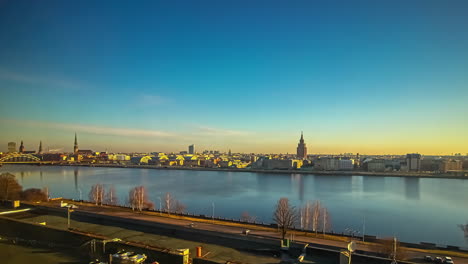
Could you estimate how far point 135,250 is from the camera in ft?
7.43

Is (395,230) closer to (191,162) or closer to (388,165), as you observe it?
(388,165)

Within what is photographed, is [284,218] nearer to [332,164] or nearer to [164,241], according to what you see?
[164,241]

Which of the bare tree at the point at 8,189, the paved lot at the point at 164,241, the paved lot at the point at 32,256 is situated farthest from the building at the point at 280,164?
the paved lot at the point at 32,256

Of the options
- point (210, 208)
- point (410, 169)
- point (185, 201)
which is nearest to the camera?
point (210, 208)

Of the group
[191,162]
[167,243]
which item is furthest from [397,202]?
[191,162]

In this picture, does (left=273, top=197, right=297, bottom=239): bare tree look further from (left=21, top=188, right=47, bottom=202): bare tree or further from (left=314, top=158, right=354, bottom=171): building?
(left=314, top=158, right=354, bottom=171): building

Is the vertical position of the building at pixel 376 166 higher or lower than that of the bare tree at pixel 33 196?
lower

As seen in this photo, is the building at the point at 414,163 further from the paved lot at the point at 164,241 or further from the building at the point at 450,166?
the paved lot at the point at 164,241

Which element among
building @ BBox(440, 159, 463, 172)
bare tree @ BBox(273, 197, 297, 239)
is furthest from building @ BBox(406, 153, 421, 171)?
bare tree @ BBox(273, 197, 297, 239)

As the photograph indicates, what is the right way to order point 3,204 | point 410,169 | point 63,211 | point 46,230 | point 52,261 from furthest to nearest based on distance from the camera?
1. point 410,169
2. point 3,204
3. point 63,211
4. point 46,230
5. point 52,261

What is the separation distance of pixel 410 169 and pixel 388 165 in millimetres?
3542

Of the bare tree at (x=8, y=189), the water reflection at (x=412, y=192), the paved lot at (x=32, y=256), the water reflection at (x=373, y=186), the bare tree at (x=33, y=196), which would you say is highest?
the paved lot at (x=32, y=256)

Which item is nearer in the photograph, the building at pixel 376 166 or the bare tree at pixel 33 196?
the bare tree at pixel 33 196

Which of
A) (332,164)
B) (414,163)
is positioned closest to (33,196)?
(332,164)
